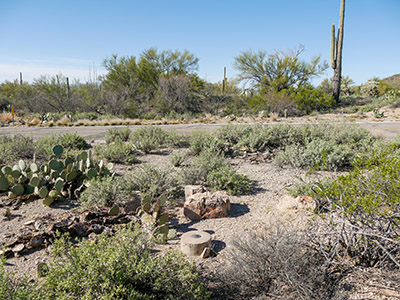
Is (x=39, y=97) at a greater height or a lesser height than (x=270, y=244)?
greater

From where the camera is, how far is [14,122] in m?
20.0

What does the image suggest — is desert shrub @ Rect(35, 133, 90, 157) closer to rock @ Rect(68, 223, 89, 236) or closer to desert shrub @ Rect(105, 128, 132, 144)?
desert shrub @ Rect(105, 128, 132, 144)

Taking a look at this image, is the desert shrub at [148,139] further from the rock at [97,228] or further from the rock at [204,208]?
the rock at [97,228]

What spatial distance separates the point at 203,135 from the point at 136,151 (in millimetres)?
2009

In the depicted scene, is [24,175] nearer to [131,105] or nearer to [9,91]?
[131,105]

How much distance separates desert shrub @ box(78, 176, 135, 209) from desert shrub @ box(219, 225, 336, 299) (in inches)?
99.6

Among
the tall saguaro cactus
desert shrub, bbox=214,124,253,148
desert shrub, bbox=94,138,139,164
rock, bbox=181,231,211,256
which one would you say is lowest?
rock, bbox=181,231,211,256

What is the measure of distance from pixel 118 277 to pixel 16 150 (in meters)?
7.14

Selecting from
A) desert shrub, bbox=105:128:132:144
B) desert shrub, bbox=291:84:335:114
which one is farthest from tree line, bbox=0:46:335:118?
desert shrub, bbox=105:128:132:144

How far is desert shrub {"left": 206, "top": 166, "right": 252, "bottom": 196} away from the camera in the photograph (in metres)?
5.95

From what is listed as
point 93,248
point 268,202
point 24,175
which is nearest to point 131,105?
point 24,175

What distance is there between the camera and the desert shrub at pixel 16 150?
7805 mm

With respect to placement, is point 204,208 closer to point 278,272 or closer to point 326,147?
point 278,272

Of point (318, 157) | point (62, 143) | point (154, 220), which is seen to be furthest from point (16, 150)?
point (318, 157)
